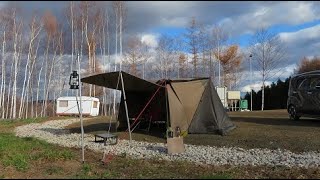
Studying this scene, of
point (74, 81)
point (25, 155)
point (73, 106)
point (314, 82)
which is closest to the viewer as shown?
point (74, 81)

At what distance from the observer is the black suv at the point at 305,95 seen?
18.5 metres

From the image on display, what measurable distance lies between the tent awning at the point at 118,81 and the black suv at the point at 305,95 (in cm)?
604

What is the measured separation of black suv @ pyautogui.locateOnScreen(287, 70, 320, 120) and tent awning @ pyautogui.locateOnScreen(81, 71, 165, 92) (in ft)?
19.8

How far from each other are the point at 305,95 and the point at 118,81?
299 inches

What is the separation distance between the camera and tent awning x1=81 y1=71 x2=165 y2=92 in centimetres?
1752

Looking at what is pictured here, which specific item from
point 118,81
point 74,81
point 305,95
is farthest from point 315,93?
point 74,81

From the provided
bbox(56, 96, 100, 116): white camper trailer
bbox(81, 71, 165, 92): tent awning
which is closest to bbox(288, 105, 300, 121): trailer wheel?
bbox(81, 71, 165, 92): tent awning

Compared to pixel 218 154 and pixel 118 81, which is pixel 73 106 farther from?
pixel 218 154

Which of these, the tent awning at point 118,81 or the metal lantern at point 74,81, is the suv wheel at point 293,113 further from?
the metal lantern at point 74,81

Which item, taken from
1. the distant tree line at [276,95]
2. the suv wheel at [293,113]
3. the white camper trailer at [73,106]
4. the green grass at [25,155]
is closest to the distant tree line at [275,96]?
the distant tree line at [276,95]

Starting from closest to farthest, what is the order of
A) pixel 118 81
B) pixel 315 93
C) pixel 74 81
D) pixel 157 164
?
1. pixel 157 164
2. pixel 74 81
3. pixel 118 81
4. pixel 315 93

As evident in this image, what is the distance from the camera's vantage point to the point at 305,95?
62.8 ft

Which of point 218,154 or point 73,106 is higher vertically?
point 73,106

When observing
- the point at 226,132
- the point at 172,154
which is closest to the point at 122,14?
the point at 226,132
